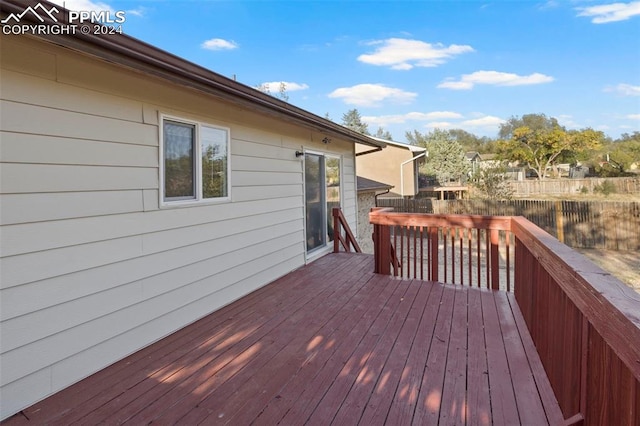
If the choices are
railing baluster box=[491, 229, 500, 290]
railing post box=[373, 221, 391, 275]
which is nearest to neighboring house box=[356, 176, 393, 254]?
railing post box=[373, 221, 391, 275]

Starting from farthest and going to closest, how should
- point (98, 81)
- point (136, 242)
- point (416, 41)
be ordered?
1. point (416, 41)
2. point (136, 242)
3. point (98, 81)

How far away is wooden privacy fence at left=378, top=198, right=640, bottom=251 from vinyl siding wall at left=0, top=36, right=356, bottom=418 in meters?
12.9

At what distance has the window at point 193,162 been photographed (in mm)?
2975

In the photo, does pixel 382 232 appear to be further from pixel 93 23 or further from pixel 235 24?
pixel 235 24

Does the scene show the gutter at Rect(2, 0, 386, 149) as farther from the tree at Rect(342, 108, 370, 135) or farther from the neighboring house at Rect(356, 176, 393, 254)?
the tree at Rect(342, 108, 370, 135)

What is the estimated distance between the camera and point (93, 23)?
186 cm

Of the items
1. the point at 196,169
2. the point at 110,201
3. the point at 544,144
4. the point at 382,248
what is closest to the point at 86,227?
the point at 110,201

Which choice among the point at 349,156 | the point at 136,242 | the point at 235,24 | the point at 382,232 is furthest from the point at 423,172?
the point at 136,242

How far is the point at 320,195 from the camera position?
6062 mm

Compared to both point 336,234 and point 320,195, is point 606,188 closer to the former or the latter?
point 336,234

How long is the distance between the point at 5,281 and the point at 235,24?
12886 mm

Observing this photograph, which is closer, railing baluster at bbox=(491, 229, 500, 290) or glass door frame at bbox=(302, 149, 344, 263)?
railing baluster at bbox=(491, 229, 500, 290)

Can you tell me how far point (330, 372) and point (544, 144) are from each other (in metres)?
33.0

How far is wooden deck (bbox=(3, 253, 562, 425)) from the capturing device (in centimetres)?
186
